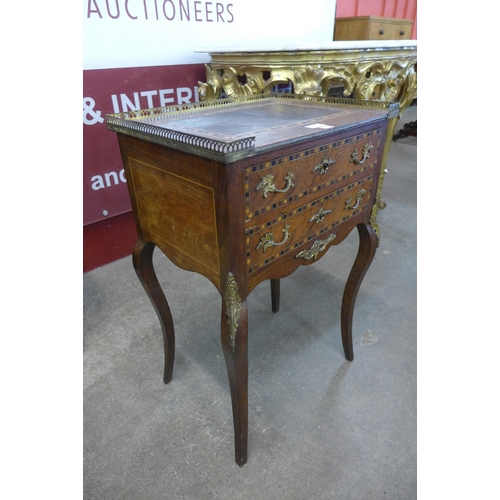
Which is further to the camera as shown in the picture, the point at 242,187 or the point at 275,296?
the point at 275,296

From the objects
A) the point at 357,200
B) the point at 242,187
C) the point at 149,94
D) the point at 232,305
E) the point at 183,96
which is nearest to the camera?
the point at 242,187

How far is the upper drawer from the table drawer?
0.04m

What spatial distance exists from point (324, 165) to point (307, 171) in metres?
0.07

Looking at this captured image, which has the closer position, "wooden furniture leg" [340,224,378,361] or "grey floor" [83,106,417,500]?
"grey floor" [83,106,417,500]

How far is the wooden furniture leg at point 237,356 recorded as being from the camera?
0.88m

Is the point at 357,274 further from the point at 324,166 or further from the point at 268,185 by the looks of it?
the point at 268,185

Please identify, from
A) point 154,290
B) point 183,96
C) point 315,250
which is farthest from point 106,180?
point 315,250

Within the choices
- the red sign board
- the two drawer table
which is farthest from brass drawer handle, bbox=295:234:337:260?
the red sign board

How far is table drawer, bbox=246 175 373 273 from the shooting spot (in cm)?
86

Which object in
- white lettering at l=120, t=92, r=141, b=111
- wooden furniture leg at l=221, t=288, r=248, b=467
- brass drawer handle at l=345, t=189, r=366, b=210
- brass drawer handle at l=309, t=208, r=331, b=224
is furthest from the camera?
white lettering at l=120, t=92, r=141, b=111

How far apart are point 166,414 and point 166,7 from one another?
1.82 m

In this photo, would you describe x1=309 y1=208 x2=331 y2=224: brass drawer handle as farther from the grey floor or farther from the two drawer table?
the grey floor

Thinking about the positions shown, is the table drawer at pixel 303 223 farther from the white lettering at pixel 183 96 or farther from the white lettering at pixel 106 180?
the white lettering at pixel 183 96

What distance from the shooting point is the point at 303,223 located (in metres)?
0.96
